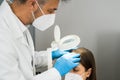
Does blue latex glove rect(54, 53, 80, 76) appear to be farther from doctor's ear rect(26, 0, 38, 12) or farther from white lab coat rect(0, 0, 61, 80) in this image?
doctor's ear rect(26, 0, 38, 12)

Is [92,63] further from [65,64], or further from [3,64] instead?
[3,64]

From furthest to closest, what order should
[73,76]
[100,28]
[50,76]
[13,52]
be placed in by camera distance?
[100,28]
[73,76]
[50,76]
[13,52]

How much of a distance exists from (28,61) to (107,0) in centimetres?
96

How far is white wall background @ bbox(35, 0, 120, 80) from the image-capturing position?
6.59 feet

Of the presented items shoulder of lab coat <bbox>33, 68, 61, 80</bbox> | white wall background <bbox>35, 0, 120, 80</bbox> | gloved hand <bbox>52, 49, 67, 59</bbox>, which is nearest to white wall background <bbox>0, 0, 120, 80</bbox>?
white wall background <bbox>35, 0, 120, 80</bbox>

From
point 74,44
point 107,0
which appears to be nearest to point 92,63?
point 74,44

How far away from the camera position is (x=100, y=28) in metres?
2.04

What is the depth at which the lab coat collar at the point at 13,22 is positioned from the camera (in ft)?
4.43

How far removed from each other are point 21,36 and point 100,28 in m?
0.87

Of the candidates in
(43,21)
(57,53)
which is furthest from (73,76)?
(43,21)

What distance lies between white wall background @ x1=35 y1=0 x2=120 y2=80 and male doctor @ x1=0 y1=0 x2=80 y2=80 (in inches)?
→ 24.0

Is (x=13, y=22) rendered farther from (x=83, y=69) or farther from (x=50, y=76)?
Result: (x=83, y=69)

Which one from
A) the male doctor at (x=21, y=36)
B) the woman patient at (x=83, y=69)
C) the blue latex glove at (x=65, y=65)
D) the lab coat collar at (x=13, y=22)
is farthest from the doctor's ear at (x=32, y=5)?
the woman patient at (x=83, y=69)

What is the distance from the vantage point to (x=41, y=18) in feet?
4.74
